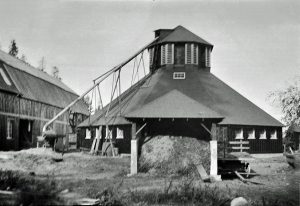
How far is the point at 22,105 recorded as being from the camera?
38531 mm

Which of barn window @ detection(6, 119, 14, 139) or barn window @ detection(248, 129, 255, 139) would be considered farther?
barn window @ detection(248, 129, 255, 139)

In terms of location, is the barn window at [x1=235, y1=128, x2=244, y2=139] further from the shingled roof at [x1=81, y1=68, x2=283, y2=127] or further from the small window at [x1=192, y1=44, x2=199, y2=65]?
the small window at [x1=192, y1=44, x2=199, y2=65]

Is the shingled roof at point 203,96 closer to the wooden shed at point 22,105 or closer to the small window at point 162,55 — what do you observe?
the small window at point 162,55

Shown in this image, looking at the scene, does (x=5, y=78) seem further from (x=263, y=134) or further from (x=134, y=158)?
(x=263, y=134)

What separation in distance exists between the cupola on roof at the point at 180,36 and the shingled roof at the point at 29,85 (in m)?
15.7

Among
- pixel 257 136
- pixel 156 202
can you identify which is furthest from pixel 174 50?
pixel 156 202

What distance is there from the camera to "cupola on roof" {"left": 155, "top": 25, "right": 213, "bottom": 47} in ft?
135

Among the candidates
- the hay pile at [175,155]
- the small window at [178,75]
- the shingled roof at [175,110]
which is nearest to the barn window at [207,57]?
the small window at [178,75]

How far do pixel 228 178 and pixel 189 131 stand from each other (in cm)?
359

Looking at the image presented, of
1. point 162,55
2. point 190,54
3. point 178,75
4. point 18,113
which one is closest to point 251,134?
point 178,75

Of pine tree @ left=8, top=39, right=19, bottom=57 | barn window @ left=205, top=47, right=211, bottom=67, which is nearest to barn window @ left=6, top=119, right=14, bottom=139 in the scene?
barn window @ left=205, top=47, right=211, bottom=67

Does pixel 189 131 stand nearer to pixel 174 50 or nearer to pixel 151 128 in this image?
pixel 151 128

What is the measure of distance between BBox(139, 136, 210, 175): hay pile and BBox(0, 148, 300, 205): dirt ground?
73 centimetres

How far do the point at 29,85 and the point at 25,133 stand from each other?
612cm
